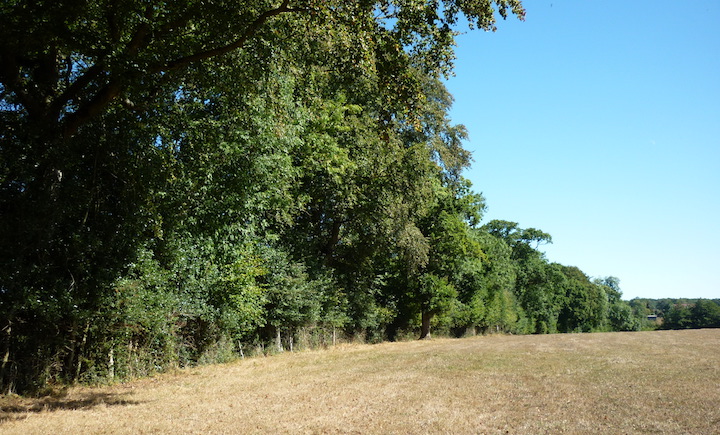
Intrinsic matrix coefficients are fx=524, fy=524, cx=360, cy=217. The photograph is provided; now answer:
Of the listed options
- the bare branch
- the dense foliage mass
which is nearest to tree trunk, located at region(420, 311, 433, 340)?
the dense foliage mass

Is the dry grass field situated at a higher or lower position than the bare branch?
lower

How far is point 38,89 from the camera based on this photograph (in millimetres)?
10523

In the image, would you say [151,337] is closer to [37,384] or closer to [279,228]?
[37,384]

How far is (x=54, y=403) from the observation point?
945cm

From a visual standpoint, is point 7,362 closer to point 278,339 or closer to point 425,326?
point 278,339

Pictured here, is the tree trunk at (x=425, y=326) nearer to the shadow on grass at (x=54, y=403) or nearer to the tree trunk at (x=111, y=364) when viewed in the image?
the tree trunk at (x=111, y=364)

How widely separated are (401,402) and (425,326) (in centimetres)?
2422

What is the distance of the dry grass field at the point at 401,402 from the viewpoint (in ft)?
25.0

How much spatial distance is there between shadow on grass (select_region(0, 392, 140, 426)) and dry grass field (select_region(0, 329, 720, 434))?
0.02 meters

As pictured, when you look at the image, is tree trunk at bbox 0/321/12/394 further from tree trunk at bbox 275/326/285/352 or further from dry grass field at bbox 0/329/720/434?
tree trunk at bbox 275/326/285/352

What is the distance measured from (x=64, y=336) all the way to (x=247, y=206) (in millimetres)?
5883

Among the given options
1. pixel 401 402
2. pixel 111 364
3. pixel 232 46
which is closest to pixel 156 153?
pixel 232 46

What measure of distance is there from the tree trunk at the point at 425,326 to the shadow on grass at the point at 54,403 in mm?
24136

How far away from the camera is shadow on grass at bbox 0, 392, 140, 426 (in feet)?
28.7
